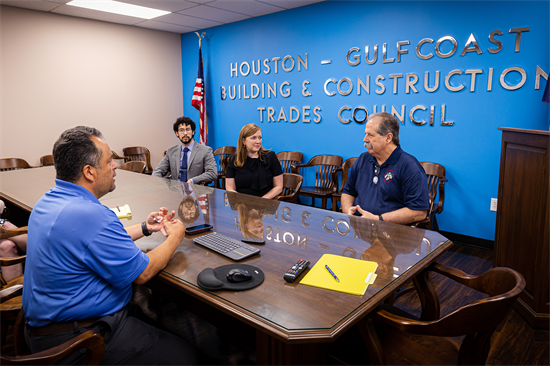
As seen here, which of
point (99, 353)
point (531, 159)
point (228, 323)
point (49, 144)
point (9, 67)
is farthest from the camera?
point (49, 144)

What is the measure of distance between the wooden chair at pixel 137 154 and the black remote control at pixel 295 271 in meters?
5.49

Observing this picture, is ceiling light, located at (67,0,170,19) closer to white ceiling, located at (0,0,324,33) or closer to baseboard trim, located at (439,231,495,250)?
white ceiling, located at (0,0,324,33)

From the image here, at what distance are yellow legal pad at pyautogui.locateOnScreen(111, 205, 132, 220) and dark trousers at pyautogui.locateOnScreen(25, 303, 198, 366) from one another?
908 millimetres

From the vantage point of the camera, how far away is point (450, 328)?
48.6 inches

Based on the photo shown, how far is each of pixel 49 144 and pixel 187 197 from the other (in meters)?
4.15

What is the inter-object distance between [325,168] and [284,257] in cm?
363

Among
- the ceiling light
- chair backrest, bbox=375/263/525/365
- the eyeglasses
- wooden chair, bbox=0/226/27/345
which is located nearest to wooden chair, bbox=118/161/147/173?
the ceiling light

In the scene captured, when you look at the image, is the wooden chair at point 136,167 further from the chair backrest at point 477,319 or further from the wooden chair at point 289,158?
the chair backrest at point 477,319

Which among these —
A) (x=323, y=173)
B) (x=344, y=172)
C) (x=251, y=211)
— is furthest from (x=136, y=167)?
(x=251, y=211)

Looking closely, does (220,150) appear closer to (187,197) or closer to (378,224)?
(187,197)

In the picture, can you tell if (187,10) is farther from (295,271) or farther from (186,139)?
(295,271)

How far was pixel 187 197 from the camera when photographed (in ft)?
9.27

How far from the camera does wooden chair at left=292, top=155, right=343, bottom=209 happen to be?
16.1ft

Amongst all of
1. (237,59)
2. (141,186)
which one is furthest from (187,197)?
(237,59)
